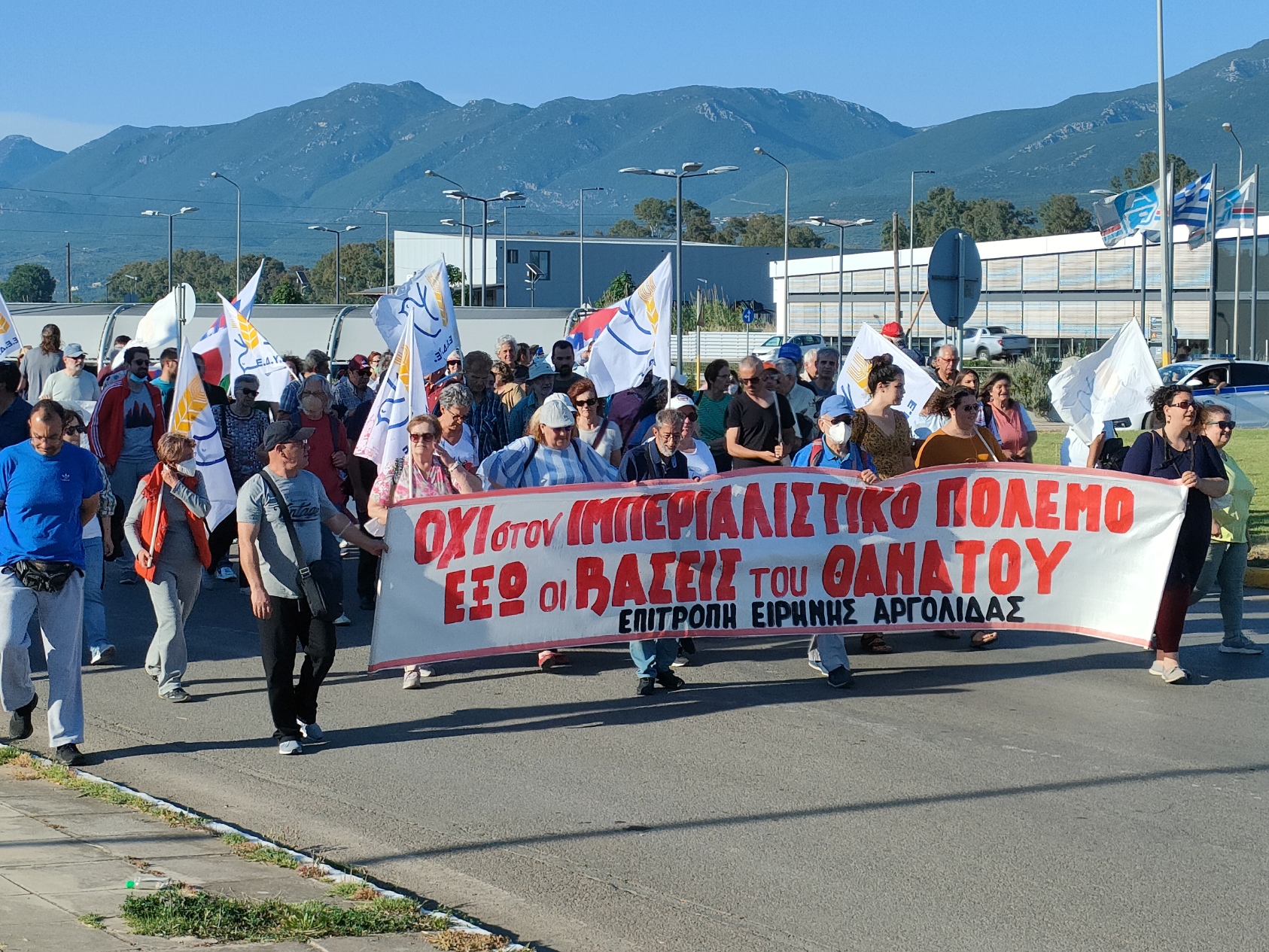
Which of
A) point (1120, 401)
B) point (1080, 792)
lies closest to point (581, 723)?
point (1080, 792)

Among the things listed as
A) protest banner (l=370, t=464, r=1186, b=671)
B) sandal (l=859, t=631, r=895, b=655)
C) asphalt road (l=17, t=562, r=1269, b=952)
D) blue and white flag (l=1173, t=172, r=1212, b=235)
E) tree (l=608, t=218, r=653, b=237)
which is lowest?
asphalt road (l=17, t=562, r=1269, b=952)

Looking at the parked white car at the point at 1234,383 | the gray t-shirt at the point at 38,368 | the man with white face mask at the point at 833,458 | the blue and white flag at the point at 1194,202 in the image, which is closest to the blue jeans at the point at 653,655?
the man with white face mask at the point at 833,458

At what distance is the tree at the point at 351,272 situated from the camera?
130500 millimetres

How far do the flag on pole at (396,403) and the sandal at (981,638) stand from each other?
402 cm

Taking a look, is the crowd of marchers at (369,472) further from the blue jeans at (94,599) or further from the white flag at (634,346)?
the white flag at (634,346)

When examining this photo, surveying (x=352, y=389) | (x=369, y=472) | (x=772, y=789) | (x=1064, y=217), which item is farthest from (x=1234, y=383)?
(x=1064, y=217)

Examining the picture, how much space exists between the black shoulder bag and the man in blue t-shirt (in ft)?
3.34

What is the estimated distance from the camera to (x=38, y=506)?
7.45m

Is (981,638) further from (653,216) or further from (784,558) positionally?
(653,216)

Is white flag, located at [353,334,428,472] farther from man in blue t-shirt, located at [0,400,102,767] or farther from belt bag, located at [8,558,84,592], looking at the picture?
belt bag, located at [8,558,84,592]

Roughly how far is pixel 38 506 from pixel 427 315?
4.53 metres

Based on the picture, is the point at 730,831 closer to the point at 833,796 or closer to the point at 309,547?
the point at 833,796

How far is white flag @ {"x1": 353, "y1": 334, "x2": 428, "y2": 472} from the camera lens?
32.3ft

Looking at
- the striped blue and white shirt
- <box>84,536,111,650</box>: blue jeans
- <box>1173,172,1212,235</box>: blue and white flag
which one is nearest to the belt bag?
<box>84,536,111,650</box>: blue jeans
